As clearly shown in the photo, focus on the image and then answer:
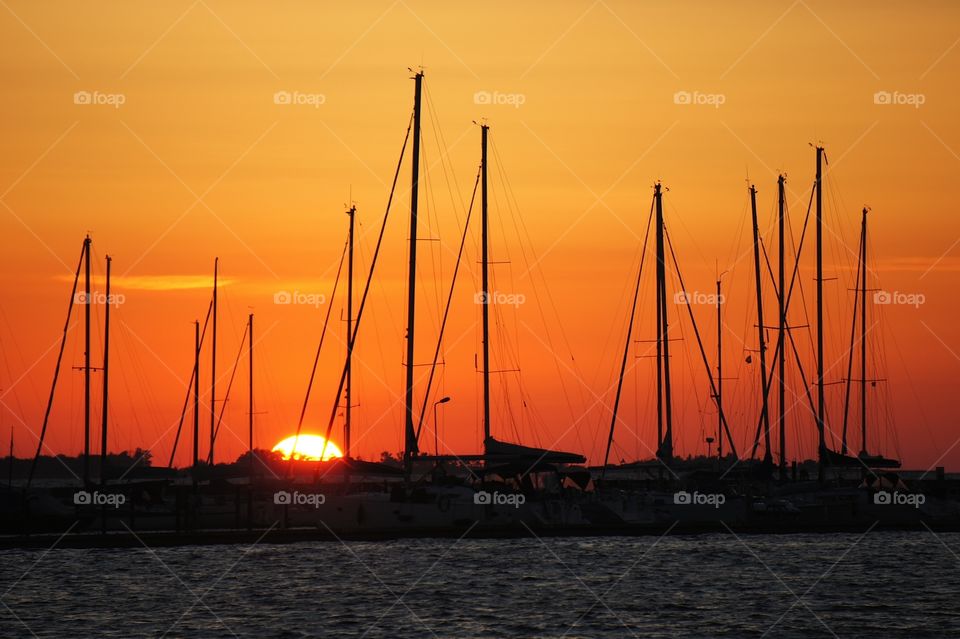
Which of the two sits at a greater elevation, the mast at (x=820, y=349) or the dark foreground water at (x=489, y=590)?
the mast at (x=820, y=349)

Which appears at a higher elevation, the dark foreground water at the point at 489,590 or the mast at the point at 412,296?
the mast at the point at 412,296

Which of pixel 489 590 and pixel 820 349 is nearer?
pixel 489 590

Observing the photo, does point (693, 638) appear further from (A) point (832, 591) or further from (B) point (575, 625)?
(A) point (832, 591)

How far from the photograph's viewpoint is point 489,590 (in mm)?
48031

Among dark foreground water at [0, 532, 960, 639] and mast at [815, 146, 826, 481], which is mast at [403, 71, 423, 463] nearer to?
dark foreground water at [0, 532, 960, 639]

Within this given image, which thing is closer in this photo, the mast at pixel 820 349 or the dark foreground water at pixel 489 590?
the dark foreground water at pixel 489 590

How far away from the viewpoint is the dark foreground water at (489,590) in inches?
1618

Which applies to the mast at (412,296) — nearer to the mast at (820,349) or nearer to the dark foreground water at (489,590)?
the dark foreground water at (489,590)

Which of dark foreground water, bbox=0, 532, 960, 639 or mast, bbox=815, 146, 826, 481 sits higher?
mast, bbox=815, 146, 826, 481

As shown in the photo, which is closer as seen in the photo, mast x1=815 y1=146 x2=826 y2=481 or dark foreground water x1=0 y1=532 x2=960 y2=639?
dark foreground water x1=0 y1=532 x2=960 y2=639

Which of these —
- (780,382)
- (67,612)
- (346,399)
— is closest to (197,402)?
(346,399)

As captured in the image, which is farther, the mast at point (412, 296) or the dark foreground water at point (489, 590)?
the mast at point (412, 296)

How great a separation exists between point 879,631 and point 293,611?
56.8 feet

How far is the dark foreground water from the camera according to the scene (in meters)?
41.1
